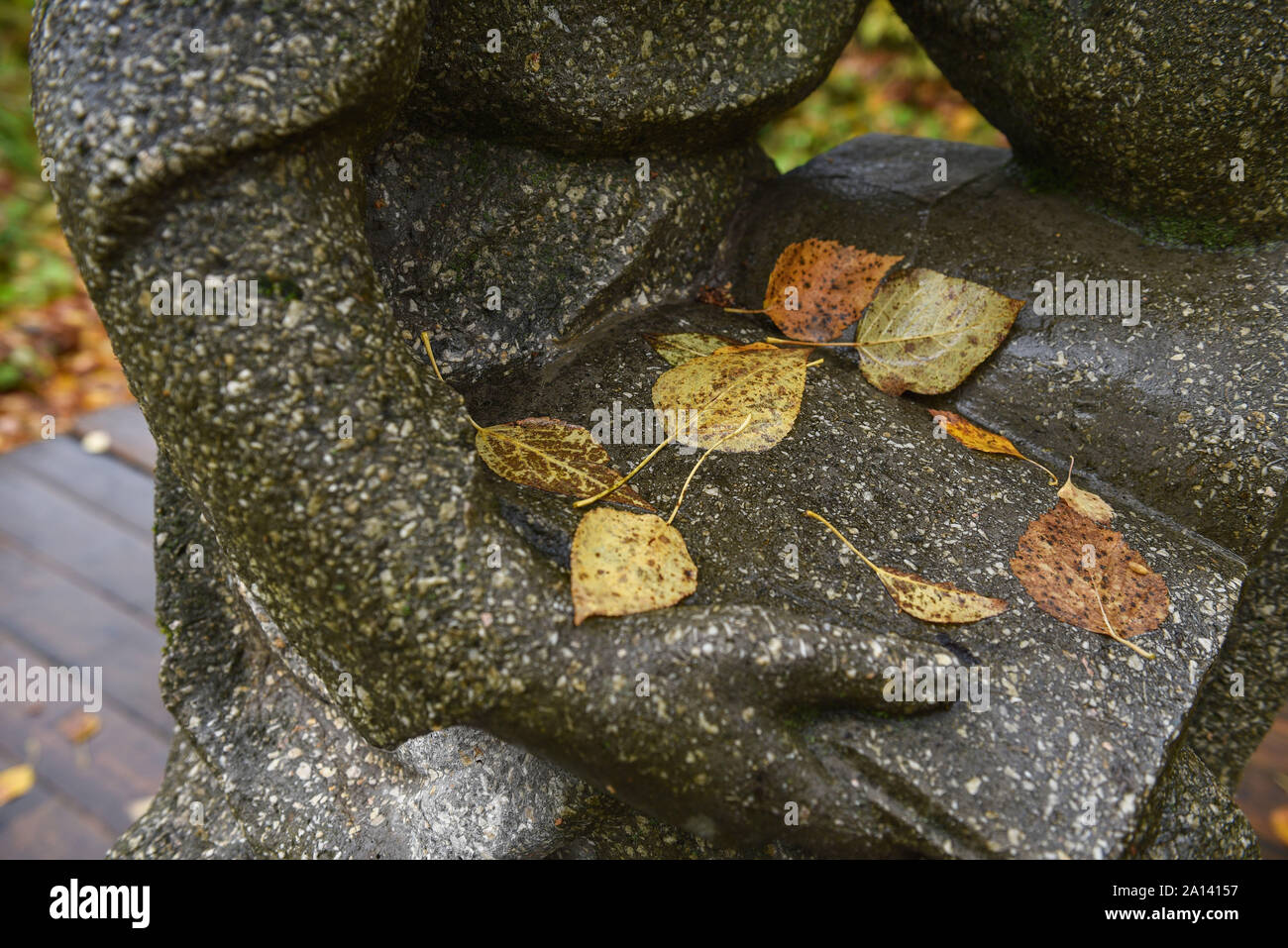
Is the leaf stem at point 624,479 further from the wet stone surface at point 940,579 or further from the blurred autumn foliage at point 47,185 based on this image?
the blurred autumn foliage at point 47,185

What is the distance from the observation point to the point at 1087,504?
0.99m

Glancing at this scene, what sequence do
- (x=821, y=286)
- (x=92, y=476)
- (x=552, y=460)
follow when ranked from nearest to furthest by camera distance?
1. (x=552, y=460)
2. (x=821, y=286)
3. (x=92, y=476)

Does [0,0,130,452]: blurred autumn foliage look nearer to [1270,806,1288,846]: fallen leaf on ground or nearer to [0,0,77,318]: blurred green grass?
[0,0,77,318]: blurred green grass

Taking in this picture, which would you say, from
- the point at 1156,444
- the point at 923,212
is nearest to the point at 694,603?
the point at 1156,444

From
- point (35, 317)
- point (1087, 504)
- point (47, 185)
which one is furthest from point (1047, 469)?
point (35, 317)

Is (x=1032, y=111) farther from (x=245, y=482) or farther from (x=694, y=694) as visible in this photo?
(x=245, y=482)

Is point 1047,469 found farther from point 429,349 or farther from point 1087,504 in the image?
point 429,349

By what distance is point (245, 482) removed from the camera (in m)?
0.75

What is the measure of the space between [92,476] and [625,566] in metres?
1.69

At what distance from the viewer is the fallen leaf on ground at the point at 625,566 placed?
2.55 ft

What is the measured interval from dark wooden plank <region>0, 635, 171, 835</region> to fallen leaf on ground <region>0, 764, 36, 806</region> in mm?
13

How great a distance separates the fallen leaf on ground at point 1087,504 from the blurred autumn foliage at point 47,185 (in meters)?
1.41
